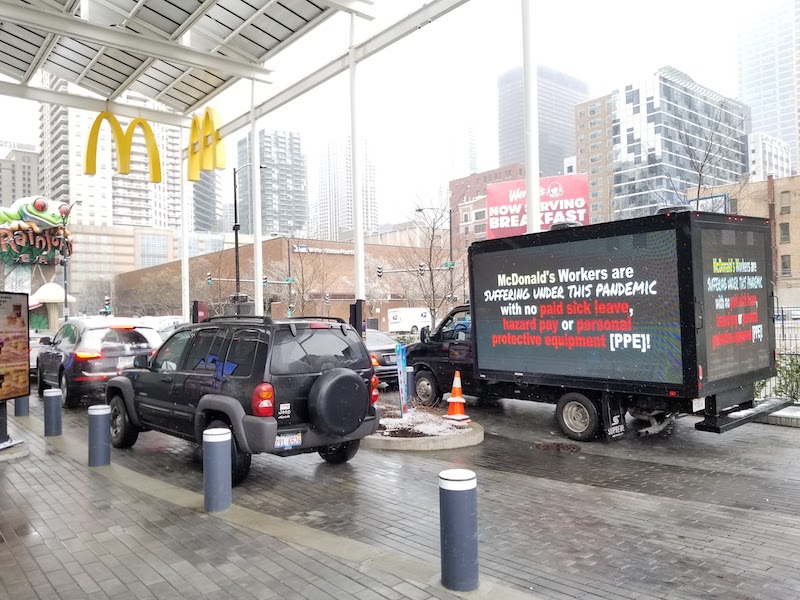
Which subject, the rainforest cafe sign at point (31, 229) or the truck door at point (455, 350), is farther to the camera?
the rainforest cafe sign at point (31, 229)

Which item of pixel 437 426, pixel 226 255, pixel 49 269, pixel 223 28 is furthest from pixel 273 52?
pixel 49 269

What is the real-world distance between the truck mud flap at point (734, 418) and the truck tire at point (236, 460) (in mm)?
5846

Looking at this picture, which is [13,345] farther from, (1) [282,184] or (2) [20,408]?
(1) [282,184]

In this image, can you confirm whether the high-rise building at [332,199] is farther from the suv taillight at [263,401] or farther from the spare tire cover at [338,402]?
the suv taillight at [263,401]

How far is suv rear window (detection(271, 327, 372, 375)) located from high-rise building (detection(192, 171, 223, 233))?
82.0m

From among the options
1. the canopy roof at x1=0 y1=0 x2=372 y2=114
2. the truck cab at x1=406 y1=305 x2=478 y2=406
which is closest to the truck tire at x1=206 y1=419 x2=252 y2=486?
the truck cab at x1=406 y1=305 x2=478 y2=406

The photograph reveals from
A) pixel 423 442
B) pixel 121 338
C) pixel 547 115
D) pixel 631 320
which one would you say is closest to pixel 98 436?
pixel 423 442

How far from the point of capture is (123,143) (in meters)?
22.6

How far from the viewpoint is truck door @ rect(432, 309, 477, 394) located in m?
12.0

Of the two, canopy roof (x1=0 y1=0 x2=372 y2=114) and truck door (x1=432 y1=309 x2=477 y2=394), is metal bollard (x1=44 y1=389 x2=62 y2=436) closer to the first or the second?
truck door (x1=432 y1=309 x2=477 y2=394)

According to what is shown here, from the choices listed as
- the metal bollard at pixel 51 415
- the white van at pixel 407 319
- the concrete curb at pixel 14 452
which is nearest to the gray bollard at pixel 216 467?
the concrete curb at pixel 14 452

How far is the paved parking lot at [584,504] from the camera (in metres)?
4.50

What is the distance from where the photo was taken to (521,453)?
8617 millimetres

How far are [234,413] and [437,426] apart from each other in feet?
12.9
